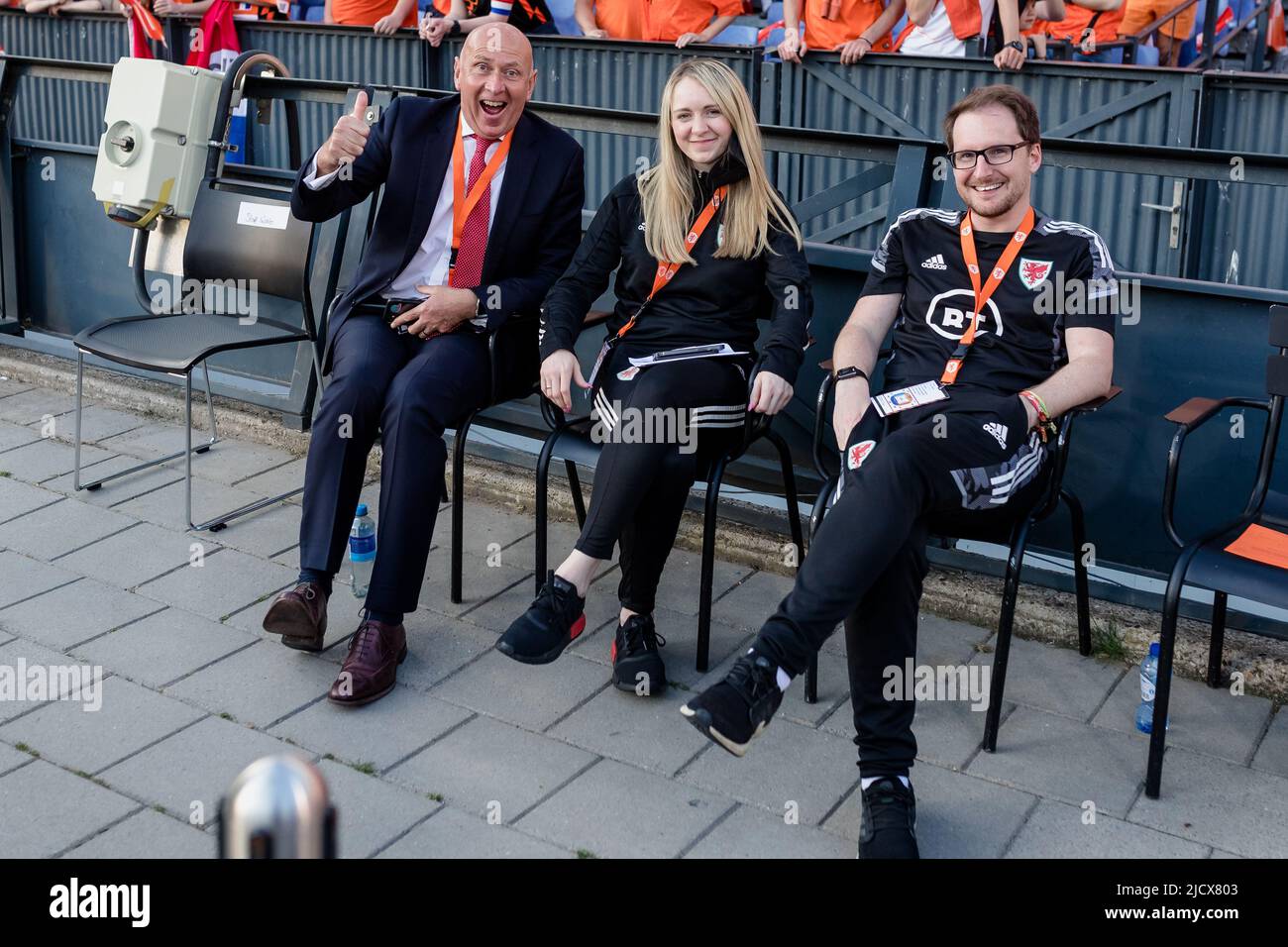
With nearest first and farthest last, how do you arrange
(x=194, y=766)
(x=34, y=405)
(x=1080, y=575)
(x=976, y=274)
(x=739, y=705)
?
(x=739, y=705) → (x=194, y=766) → (x=976, y=274) → (x=1080, y=575) → (x=34, y=405)

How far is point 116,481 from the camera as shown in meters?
5.21

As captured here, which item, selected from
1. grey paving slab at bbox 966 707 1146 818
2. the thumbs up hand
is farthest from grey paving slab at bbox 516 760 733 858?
the thumbs up hand

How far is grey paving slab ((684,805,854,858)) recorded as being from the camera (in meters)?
3.04

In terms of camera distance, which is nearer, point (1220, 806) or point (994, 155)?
point (1220, 806)

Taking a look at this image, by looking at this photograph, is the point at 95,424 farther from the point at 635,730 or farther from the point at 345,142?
the point at 635,730

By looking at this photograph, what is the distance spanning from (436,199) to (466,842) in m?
2.14

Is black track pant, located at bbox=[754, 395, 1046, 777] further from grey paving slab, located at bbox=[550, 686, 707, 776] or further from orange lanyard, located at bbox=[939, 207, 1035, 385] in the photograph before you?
grey paving slab, located at bbox=[550, 686, 707, 776]

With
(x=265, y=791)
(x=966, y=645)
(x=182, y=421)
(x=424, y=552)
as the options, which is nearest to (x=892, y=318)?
(x=966, y=645)

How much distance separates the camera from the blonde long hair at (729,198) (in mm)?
3879

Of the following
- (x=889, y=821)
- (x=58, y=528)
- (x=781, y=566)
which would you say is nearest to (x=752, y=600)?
(x=781, y=566)

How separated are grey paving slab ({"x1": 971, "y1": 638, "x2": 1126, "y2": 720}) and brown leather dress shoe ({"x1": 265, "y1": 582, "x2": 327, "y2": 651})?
1.85 m

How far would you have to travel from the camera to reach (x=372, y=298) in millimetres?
4336

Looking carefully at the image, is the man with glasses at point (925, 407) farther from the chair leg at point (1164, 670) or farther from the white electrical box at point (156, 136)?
the white electrical box at point (156, 136)

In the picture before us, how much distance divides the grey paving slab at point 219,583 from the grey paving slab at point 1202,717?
8.19 feet
